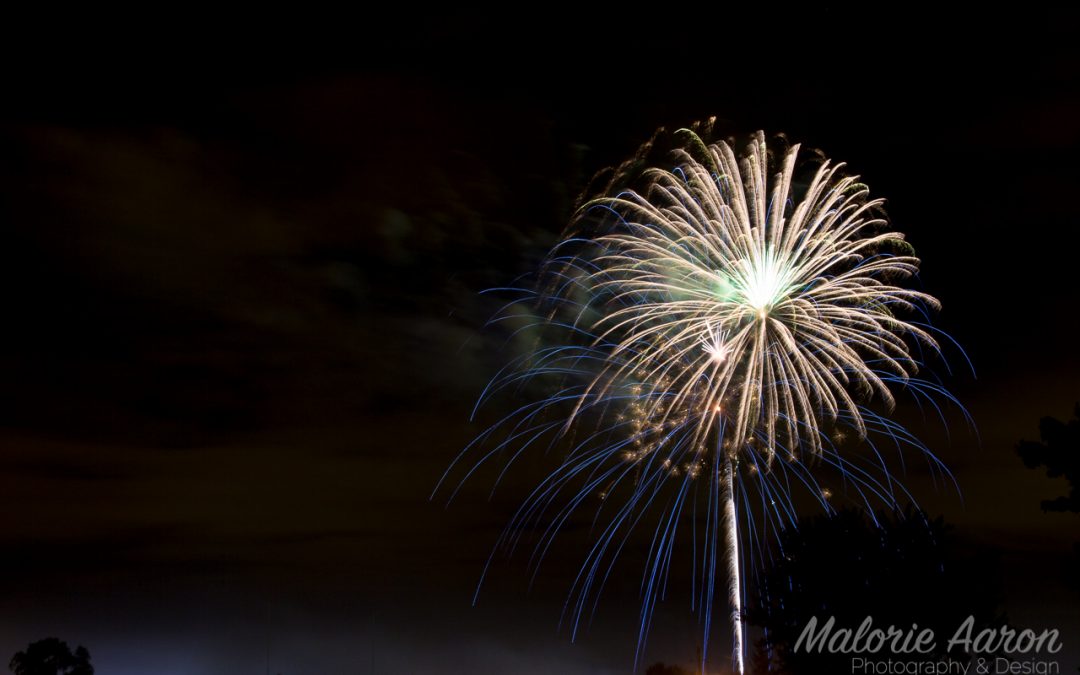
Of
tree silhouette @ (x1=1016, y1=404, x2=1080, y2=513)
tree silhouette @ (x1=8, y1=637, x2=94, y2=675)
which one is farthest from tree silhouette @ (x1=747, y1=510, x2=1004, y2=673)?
tree silhouette @ (x1=8, y1=637, x2=94, y2=675)

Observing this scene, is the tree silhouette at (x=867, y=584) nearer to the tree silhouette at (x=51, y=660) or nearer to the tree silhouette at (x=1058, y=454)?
the tree silhouette at (x=1058, y=454)

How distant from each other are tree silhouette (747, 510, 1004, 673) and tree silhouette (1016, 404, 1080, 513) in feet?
43.4

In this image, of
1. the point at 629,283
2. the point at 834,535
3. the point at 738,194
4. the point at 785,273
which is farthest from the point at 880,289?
the point at 834,535

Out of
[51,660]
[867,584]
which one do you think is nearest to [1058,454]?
[867,584]

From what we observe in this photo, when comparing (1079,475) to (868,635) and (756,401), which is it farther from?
(868,635)

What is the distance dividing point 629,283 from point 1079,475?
1299cm

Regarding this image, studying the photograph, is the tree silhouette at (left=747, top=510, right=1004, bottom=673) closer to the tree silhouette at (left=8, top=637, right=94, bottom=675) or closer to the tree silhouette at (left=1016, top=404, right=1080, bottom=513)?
the tree silhouette at (left=1016, top=404, right=1080, bottom=513)

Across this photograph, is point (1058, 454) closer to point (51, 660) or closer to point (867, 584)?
point (867, 584)

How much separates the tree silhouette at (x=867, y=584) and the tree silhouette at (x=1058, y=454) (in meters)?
13.2

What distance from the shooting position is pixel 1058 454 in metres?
21.9

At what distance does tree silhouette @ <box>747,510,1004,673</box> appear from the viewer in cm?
3422

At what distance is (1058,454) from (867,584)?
1487 cm

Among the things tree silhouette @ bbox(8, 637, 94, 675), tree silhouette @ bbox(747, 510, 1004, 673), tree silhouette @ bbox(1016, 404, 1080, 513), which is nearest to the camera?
tree silhouette @ bbox(1016, 404, 1080, 513)

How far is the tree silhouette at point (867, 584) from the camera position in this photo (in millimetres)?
34219
